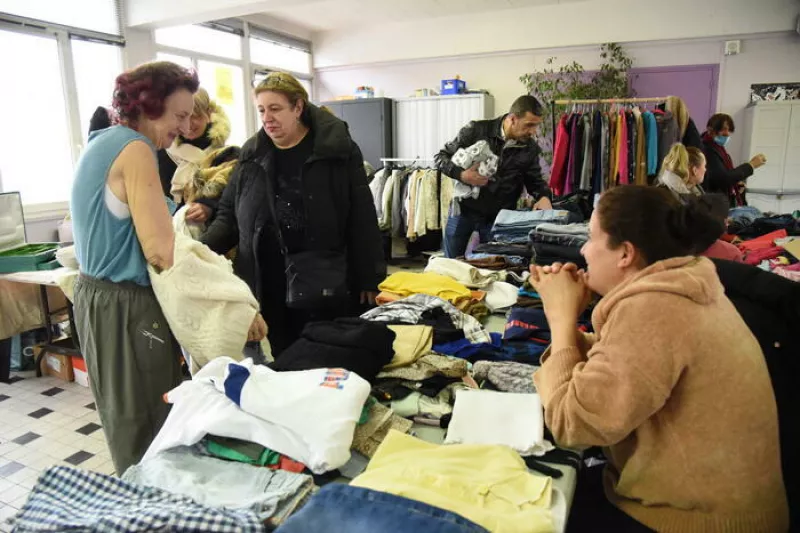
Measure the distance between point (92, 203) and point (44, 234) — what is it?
4407mm

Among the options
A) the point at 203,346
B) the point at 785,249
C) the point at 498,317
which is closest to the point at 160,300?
the point at 203,346

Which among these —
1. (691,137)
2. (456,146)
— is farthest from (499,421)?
(691,137)

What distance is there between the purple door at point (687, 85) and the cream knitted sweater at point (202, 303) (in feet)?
21.4

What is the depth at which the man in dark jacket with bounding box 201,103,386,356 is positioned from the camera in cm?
223

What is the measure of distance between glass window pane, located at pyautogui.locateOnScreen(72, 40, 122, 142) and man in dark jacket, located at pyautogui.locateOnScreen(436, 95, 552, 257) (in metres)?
3.91

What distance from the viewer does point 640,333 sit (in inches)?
40.2

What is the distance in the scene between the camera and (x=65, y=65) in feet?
17.6

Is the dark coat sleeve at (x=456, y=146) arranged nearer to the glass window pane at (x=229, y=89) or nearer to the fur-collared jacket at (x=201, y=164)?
the fur-collared jacket at (x=201, y=164)

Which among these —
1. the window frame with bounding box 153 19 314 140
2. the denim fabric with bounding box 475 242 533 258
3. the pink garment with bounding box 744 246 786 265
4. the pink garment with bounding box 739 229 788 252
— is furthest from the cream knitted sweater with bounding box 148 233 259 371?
the window frame with bounding box 153 19 314 140

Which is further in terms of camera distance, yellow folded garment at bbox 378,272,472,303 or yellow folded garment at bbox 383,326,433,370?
yellow folded garment at bbox 378,272,472,303

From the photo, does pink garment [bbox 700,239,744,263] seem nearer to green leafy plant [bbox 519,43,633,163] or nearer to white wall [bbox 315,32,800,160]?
green leafy plant [bbox 519,43,633,163]

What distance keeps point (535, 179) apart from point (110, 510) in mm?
3067

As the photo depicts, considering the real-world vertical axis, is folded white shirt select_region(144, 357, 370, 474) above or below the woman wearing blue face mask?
below

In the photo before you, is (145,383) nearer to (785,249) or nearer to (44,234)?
(785,249)
